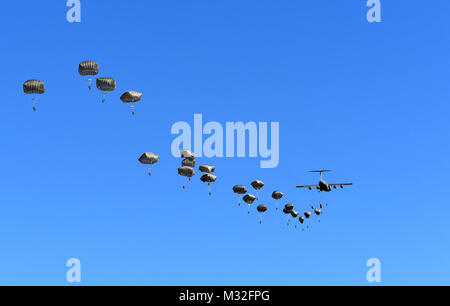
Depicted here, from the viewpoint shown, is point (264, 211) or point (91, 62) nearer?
point (91, 62)

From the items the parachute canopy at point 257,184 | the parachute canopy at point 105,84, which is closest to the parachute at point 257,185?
the parachute canopy at point 257,184

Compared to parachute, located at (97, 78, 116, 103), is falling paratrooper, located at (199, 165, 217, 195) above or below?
below

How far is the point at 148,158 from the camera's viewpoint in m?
107

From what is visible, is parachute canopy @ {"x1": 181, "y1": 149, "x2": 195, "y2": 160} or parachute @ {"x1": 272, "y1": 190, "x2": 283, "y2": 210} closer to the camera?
parachute canopy @ {"x1": 181, "y1": 149, "x2": 195, "y2": 160}

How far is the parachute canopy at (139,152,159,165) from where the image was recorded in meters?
107

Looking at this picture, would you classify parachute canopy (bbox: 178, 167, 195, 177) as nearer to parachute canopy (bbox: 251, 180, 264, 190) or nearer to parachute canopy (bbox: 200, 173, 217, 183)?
parachute canopy (bbox: 200, 173, 217, 183)

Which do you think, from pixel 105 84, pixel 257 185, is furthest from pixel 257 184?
pixel 105 84

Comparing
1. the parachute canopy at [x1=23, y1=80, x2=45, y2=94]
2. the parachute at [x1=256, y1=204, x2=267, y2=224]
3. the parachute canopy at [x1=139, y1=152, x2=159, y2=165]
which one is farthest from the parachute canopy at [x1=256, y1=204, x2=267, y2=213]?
the parachute canopy at [x1=23, y1=80, x2=45, y2=94]
